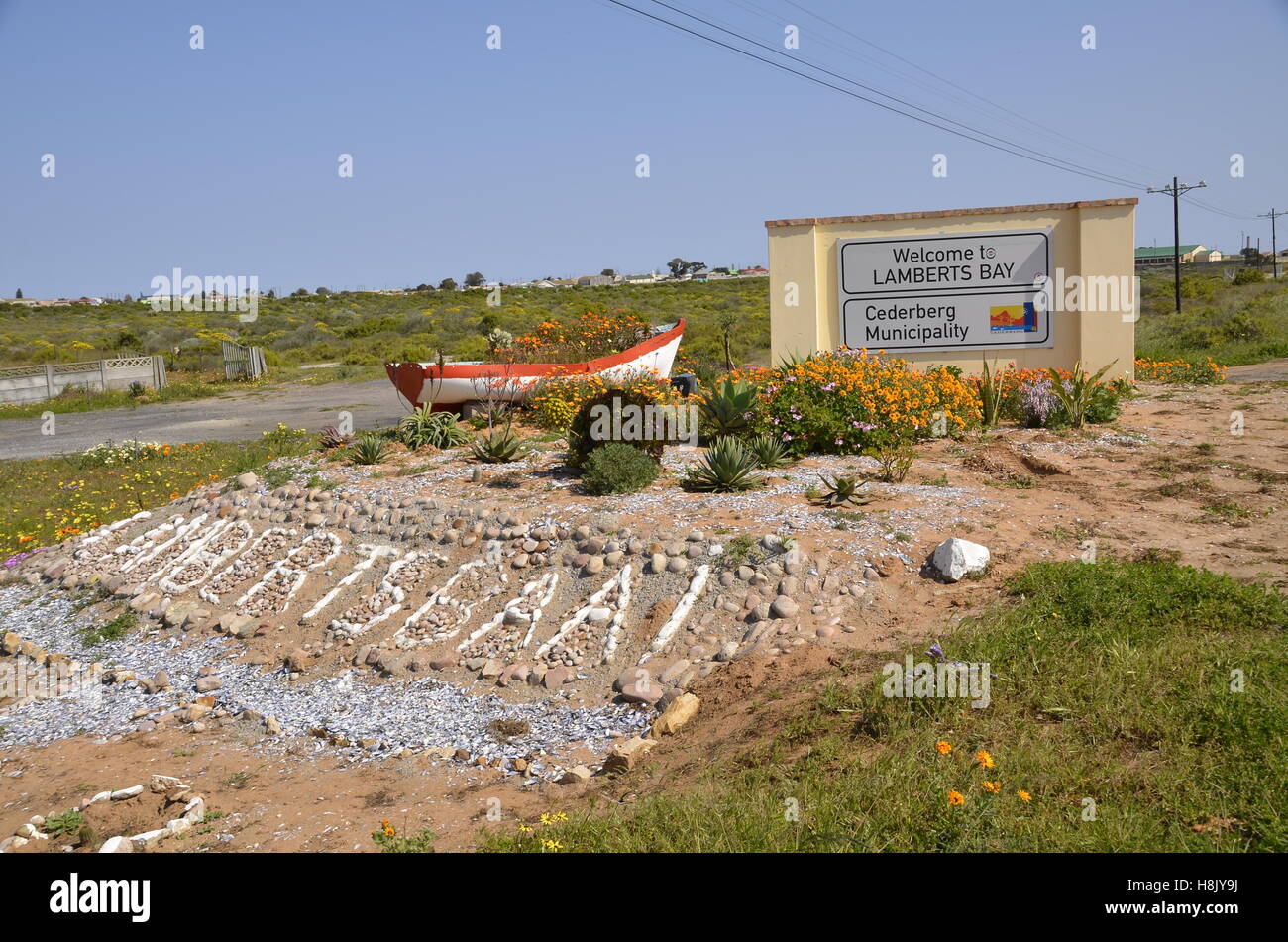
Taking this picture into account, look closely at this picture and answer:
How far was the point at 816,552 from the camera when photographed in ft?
23.6

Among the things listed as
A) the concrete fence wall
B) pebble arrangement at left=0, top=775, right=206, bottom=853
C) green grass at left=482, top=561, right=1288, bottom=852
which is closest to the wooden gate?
the concrete fence wall

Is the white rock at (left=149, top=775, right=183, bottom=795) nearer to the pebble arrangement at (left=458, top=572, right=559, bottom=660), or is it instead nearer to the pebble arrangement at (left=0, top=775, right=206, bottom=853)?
the pebble arrangement at (left=0, top=775, right=206, bottom=853)

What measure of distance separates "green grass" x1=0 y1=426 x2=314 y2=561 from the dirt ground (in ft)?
12.3

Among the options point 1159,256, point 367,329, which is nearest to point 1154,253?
point 1159,256

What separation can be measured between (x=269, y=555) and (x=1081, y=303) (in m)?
10.4

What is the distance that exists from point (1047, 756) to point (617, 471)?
5.42m

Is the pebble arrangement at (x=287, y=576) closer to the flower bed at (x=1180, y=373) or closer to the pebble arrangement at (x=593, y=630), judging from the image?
the pebble arrangement at (x=593, y=630)

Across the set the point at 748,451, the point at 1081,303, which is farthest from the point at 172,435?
the point at 1081,303

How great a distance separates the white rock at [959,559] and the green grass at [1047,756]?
922mm

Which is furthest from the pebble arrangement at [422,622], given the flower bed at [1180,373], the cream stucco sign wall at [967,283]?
the flower bed at [1180,373]

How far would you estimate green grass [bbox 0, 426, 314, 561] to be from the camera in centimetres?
1205

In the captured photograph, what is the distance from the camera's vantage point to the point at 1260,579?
597 centimetres

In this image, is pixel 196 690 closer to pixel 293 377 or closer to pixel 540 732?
pixel 540 732

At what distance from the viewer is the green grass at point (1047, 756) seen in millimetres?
3744
